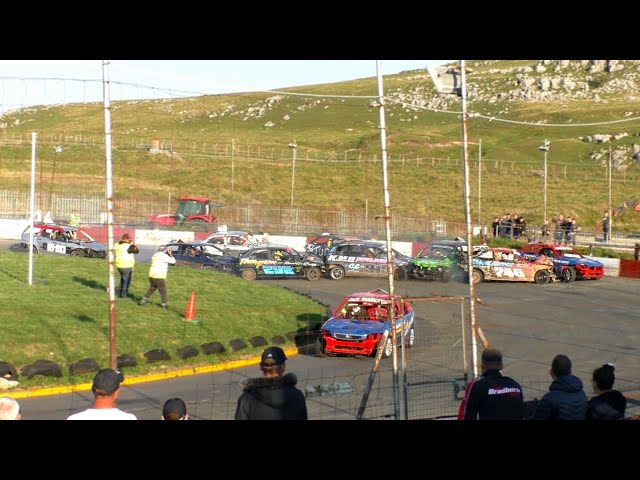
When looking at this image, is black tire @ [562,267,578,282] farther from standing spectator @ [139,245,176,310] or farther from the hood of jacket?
the hood of jacket

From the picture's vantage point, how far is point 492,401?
6887mm

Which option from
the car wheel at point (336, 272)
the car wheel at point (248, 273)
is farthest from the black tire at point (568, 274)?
the car wheel at point (248, 273)

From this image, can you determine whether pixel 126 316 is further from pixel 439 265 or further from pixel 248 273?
pixel 439 265

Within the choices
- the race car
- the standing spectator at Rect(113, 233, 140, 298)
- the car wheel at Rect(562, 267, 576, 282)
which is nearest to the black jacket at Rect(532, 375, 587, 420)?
the standing spectator at Rect(113, 233, 140, 298)

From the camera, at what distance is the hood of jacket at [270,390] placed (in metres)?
6.23

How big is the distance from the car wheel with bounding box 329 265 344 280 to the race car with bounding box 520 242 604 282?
6962 mm

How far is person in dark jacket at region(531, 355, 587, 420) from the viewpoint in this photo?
700cm

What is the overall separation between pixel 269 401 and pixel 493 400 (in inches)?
69.0

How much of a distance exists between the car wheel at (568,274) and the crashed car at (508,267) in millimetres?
1020

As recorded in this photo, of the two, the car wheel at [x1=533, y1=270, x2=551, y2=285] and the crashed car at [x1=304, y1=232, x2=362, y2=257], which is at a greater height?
the crashed car at [x1=304, y1=232, x2=362, y2=257]

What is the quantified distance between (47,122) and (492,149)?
4696 centimetres

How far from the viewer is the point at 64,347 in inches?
695

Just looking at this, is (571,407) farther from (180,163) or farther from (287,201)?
(180,163)
